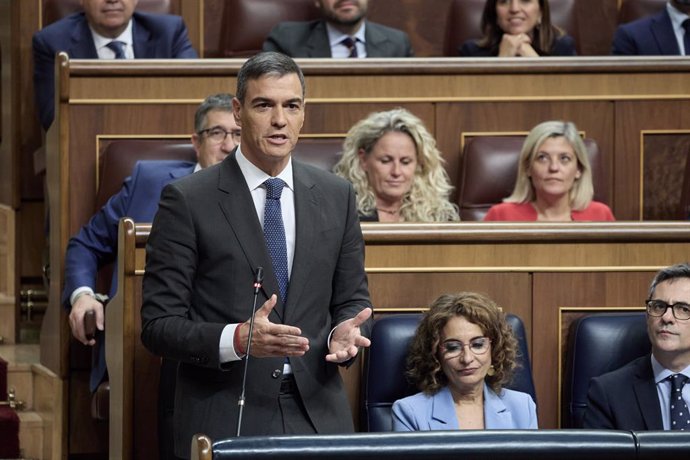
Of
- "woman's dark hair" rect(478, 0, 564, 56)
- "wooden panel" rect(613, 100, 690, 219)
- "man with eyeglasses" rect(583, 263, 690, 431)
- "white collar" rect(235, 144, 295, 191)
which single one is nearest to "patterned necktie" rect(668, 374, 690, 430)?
"man with eyeglasses" rect(583, 263, 690, 431)

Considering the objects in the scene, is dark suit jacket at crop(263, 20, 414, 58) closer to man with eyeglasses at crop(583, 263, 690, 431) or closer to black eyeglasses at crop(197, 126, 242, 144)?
black eyeglasses at crop(197, 126, 242, 144)

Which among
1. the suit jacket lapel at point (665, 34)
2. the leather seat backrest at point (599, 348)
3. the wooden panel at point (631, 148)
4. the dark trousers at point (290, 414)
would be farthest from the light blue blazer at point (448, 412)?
the suit jacket lapel at point (665, 34)

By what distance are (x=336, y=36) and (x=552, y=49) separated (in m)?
0.41

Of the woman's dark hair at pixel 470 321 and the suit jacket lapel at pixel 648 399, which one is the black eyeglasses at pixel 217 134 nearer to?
the woman's dark hair at pixel 470 321

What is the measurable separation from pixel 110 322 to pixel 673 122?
1155 mm

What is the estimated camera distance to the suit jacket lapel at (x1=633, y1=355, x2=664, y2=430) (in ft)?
5.40

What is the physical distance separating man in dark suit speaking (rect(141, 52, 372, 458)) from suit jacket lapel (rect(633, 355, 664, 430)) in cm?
42

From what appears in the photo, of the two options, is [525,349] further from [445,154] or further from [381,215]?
[445,154]

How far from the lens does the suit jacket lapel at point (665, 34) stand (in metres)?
2.69

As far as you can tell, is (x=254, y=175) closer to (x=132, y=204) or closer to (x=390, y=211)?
(x=132, y=204)

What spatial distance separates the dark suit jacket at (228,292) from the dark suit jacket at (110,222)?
0.59m

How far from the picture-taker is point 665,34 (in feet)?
8.87

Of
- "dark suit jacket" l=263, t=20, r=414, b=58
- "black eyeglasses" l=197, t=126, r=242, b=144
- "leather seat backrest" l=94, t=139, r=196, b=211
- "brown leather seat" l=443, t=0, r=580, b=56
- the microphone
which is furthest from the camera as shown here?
"brown leather seat" l=443, t=0, r=580, b=56

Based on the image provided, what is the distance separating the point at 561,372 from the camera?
178cm
